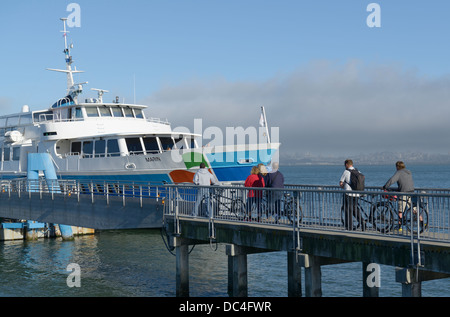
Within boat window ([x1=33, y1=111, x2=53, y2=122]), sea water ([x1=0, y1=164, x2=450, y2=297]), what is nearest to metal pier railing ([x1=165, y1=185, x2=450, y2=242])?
sea water ([x1=0, y1=164, x2=450, y2=297])

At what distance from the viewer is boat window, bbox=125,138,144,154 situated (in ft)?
98.0

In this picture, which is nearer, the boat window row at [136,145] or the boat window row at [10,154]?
the boat window row at [136,145]

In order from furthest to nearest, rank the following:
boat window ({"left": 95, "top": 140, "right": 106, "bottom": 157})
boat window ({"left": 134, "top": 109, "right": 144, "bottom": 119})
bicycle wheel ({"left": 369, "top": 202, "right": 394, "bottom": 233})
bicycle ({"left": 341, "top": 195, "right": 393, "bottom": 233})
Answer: boat window ({"left": 134, "top": 109, "right": 144, "bottom": 119}) < boat window ({"left": 95, "top": 140, "right": 106, "bottom": 157}) < bicycle ({"left": 341, "top": 195, "right": 393, "bottom": 233}) < bicycle wheel ({"left": 369, "top": 202, "right": 394, "bottom": 233})

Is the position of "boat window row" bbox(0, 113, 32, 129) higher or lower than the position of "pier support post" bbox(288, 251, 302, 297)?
higher

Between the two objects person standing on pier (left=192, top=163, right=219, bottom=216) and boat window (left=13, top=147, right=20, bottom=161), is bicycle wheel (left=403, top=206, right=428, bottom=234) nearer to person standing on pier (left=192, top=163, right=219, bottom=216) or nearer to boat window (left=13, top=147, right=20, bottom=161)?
person standing on pier (left=192, top=163, right=219, bottom=216)

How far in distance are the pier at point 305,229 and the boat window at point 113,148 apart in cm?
1090

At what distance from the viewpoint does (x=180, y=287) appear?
15781mm

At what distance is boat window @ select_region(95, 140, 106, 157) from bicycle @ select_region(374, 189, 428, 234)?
2139cm

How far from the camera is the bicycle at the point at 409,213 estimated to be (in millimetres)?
10523

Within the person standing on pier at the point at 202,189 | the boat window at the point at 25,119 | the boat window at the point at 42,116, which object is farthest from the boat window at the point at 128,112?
the person standing on pier at the point at 202,189

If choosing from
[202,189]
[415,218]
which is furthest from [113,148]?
[415,218]

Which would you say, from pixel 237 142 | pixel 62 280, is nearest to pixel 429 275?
pixel 62 280

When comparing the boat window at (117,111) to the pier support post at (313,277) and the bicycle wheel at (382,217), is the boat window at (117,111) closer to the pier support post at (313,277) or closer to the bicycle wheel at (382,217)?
the pier support post at (313,277)
